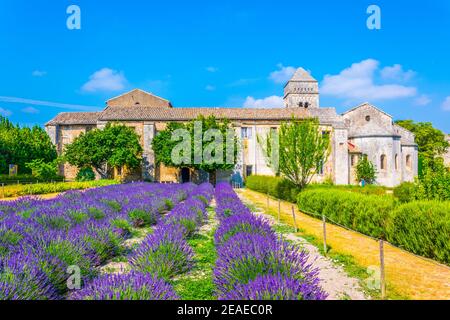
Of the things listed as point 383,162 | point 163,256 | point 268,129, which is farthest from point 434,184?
point 383,162

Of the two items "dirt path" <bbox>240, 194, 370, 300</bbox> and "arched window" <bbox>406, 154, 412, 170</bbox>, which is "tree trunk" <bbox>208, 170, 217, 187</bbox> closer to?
"arched window" <bbox>406, 154, 412, 170</bbox>

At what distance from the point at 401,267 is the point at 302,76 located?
1895 inches

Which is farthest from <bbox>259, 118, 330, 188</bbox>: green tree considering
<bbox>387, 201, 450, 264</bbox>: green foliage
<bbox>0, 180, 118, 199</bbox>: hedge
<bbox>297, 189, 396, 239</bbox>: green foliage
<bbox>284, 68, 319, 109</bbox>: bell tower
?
<bbox>284, 68, 319, 109</bbox>: bell tower

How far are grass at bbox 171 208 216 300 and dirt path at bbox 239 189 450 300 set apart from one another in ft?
8.36

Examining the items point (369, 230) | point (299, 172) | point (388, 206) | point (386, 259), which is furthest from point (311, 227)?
point (299, 172)

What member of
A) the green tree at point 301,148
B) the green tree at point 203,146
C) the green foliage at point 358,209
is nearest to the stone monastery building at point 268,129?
the green tree at point 203,146

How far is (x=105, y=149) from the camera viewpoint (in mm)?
26844

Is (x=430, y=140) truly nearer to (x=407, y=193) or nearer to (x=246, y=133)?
(x=246, y=133)

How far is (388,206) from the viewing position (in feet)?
25.4

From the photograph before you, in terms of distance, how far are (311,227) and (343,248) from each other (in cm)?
264

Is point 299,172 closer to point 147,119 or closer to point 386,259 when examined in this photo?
point 386,259

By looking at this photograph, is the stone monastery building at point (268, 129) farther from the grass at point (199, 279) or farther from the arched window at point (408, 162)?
the grass at point (199, 279)

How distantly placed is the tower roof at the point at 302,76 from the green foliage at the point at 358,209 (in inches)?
1611

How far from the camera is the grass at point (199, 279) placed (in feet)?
12.7
